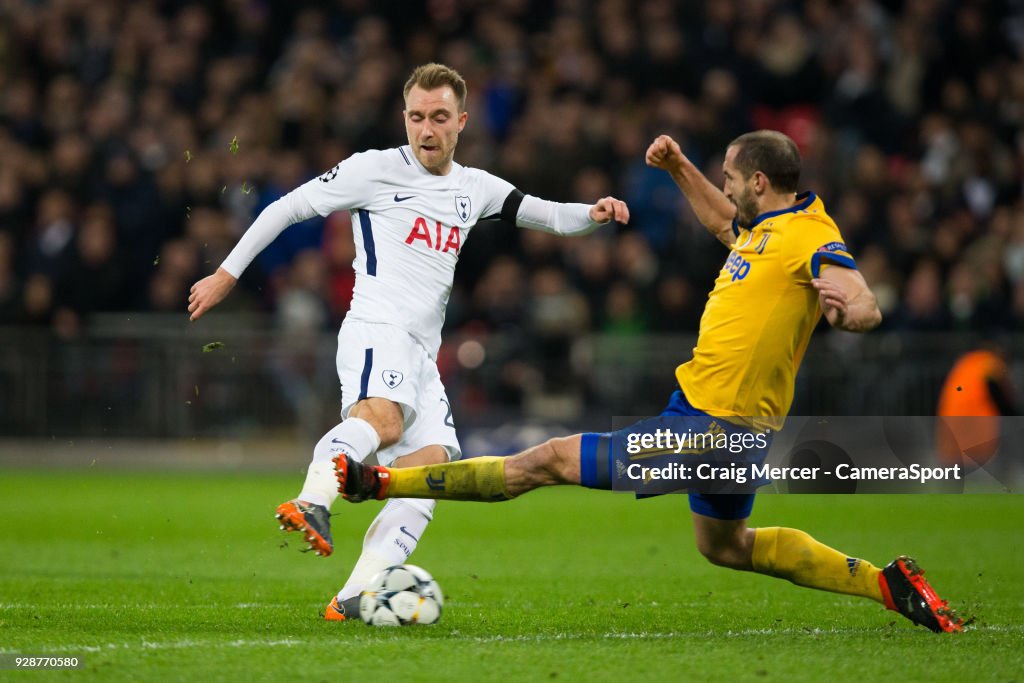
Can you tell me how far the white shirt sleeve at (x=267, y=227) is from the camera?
7.29 metres

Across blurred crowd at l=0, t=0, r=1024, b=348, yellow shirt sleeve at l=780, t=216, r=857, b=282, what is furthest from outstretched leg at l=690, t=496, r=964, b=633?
blurred crowd at l=0, t=0, r=1024, b=348

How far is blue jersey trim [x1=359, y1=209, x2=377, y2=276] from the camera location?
7566 mm

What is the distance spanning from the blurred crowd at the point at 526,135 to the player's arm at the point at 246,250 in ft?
29.6

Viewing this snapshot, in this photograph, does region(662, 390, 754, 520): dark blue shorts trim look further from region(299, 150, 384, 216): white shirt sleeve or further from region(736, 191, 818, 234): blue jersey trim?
region(299, 150, 384, 216): white shirt sleeve

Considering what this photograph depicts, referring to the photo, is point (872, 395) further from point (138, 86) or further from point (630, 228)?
point (138, 86)

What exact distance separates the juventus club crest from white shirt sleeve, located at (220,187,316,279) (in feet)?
2.43

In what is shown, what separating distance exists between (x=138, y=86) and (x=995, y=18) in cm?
1085

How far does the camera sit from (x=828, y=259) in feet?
20.9

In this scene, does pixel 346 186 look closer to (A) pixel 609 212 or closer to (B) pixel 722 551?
(A) pixel 609 212

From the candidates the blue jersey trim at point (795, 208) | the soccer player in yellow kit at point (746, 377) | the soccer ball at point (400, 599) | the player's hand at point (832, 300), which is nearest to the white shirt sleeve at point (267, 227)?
the soccer player in yellow kit at point (746, 377)

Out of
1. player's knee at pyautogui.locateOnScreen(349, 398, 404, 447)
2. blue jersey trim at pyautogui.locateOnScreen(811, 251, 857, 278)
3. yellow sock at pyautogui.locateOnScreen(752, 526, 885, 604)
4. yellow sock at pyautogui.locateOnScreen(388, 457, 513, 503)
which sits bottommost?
yellow sock at pyautogui.locateOnScreen(752, 526, 885, 604)

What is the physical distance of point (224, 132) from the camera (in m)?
18.3

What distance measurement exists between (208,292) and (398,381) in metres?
1.00

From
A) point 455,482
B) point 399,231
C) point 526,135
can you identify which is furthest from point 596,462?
point 526,135
